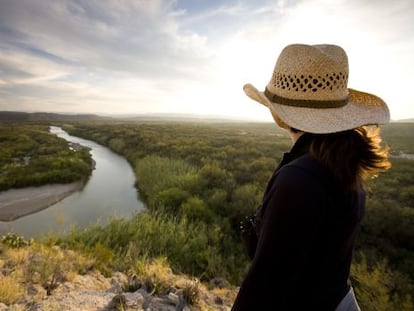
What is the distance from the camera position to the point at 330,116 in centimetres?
121

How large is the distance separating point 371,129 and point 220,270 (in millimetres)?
5052

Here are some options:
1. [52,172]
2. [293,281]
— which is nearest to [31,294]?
[293,281]

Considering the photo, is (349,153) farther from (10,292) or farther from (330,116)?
(10,292)

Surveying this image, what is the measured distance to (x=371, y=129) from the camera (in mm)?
1430

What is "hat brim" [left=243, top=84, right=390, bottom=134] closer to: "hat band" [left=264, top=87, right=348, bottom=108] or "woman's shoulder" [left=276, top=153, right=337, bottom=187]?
"hat band" [left=264, top=87, right=348, bottom=108]

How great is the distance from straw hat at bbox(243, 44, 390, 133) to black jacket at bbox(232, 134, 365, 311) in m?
0.17

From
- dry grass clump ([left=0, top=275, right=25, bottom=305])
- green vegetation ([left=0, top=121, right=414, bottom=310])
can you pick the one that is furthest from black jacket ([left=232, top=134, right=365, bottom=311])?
dry grass clump ([left=0, top=275, right=25, bottom=305])

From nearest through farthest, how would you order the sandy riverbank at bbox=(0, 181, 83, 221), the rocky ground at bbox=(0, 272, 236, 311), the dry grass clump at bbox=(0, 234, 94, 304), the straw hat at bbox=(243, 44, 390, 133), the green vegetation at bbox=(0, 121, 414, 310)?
the straw hat at bbox=(243, 44, 390, 133)
the rocky ground at bbox=(0, 272, 236, 311)
the dry grass clump at bbox=(0, 234, 94, 304)
the green vegetation at bbox=(0, 121, 414, 310)
the sandy riverbank at bbox=(0, 181, 83, 221)

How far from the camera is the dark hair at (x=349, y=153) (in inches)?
43.5

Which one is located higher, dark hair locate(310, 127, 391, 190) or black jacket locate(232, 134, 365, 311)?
dark hair locate(310, 127, 391, 190)

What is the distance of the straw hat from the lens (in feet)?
3.97

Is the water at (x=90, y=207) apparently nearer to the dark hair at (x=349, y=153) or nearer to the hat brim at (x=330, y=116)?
the hat brim at (x=330, y=116)

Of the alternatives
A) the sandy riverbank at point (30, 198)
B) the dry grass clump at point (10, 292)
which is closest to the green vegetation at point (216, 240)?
the dry grass clump at point (10, 292)

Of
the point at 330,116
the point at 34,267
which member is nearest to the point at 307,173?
the point at 330,116
